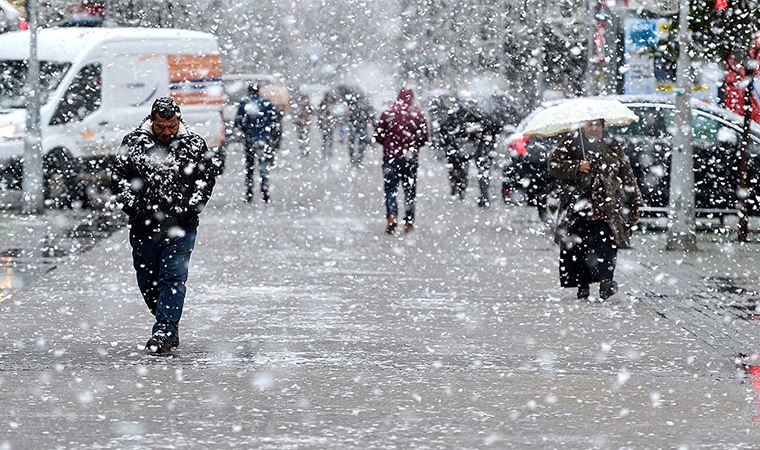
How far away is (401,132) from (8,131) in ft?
20.3

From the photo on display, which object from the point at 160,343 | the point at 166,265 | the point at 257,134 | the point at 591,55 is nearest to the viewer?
the point at 160,343

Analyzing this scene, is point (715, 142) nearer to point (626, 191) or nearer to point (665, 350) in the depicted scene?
point (626, 191)

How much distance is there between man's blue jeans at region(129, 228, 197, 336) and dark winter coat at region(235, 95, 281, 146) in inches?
573

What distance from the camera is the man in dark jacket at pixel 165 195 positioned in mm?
10242

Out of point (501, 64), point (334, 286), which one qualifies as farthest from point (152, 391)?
point (501, 64)

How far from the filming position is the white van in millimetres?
23188

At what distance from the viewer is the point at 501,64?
44.3 m

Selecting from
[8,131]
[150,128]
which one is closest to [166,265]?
[150,128]

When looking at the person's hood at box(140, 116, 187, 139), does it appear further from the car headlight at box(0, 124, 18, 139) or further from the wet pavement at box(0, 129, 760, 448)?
the car headlight at box(0, 124, 18, 139)

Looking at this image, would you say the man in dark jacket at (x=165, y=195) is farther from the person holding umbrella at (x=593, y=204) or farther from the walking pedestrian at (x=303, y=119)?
the walking pedestrian at (x=303, y=119)

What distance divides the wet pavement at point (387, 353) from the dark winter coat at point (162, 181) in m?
0.81

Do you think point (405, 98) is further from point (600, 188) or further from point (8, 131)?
point (600, 188)

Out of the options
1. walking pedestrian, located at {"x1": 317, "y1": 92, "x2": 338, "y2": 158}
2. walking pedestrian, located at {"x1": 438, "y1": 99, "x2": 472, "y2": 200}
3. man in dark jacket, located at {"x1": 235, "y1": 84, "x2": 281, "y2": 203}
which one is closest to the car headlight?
man in dark jacket, located at {"x1": 235, "y1": 84, "x2": 281, "y2": 203}

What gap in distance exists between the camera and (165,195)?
403 inches
